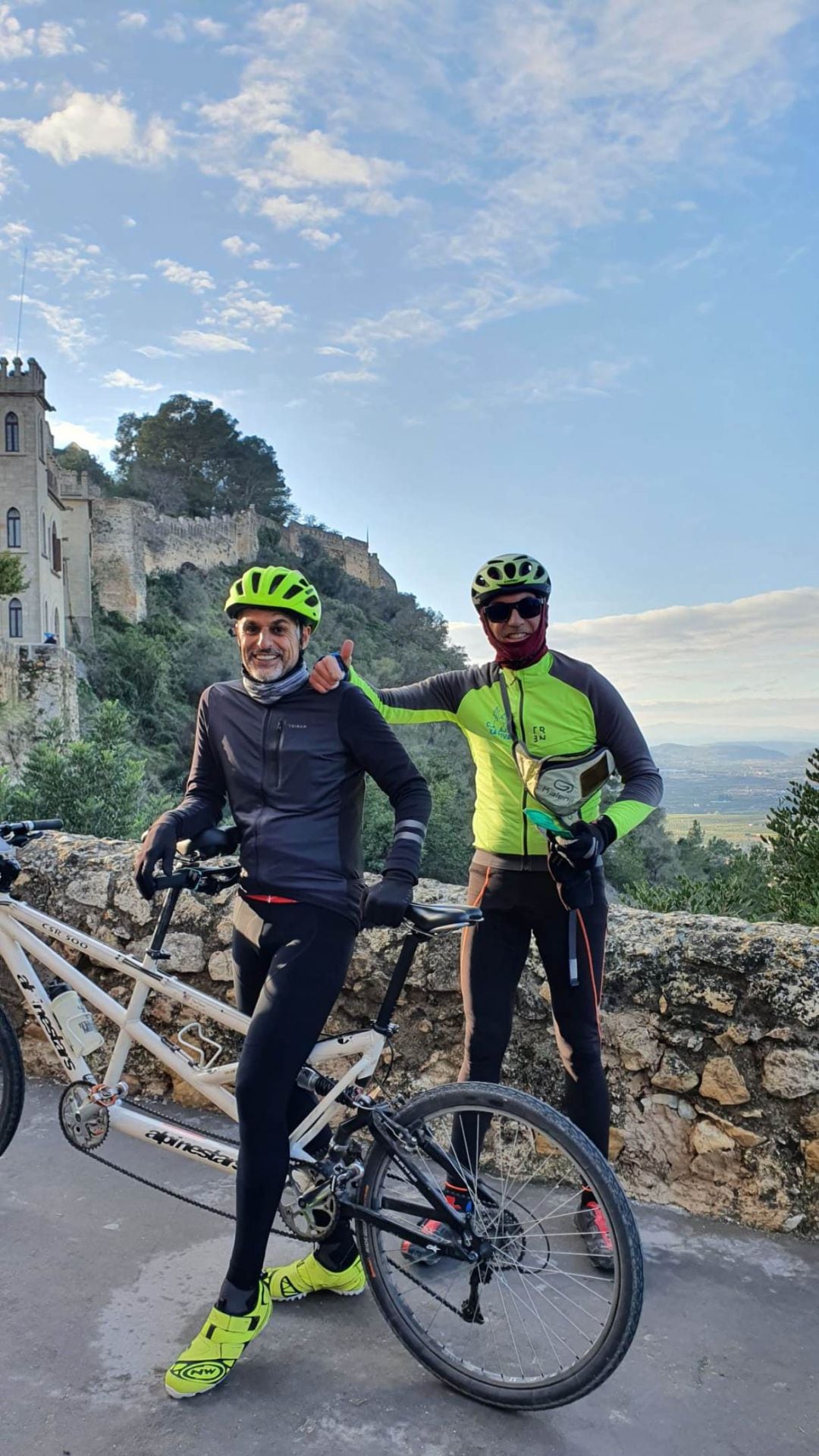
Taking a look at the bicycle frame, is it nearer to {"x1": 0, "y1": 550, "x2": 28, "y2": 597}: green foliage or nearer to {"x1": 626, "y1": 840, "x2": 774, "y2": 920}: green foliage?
{"x1": 626, "y1": 840, "x2": 774, "y2": 920}: green foliage

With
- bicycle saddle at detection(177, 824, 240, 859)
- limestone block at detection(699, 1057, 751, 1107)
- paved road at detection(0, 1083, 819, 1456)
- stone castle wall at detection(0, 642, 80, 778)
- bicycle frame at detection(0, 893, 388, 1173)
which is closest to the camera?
paved road at detection(0, 1083, 819, 1456)

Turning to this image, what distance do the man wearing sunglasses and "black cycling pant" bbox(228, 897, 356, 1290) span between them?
52 centimetres

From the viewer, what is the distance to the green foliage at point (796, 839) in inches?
373

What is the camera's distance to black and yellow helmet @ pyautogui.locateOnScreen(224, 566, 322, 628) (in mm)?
2508

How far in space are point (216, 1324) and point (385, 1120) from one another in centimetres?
59

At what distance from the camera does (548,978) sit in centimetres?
269

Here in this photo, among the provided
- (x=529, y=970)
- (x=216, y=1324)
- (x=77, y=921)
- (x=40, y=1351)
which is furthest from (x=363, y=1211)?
(x=77, y=921)

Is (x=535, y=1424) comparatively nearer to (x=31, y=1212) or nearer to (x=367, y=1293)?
(x=367, y=1293)

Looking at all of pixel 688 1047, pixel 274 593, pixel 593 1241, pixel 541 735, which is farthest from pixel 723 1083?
pixel 274 593

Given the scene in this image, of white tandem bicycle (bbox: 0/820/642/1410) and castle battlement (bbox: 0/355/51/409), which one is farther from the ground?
castle battlement (bbox: 0/355/51/409)

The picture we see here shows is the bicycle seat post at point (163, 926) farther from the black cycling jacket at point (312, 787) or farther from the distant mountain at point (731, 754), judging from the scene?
the distant mountain at point (731, 754)

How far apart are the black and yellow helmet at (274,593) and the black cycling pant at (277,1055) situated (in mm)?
795

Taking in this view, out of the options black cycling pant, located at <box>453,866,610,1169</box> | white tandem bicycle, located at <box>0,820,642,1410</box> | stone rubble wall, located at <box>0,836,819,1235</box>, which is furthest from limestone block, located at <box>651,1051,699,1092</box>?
white tandem bicycle, located at <box>0,820,642,1410</box>

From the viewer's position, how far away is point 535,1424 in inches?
80.5
